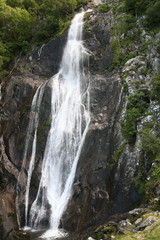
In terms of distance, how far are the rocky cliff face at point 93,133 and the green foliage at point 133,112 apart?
38 cm

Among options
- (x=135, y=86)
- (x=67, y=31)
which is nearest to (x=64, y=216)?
(x=135, y=86)

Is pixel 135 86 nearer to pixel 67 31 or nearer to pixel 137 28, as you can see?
pixel 137 28

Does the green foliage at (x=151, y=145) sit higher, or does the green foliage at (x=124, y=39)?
the green foliage at (x=124, y=39)

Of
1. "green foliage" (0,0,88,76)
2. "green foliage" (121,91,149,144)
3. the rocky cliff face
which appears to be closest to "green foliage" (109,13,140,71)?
the rocky cliff face

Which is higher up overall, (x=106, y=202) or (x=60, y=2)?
(x=60, y=2)

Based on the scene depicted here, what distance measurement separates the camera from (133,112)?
14.0 metres

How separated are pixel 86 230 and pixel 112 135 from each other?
18.3 ft

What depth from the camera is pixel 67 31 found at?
23.7 metres

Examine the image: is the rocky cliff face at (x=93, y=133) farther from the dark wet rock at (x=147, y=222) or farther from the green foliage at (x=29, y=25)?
the dark wet rock at (x=147, y=222)

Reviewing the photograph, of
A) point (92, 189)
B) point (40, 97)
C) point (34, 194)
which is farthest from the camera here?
point (40, 97)

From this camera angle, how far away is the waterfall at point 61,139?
14.6 m

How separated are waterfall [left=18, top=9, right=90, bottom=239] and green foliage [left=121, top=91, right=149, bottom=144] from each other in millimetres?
3393

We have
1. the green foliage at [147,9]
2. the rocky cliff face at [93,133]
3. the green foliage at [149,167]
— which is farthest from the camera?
the green foliage at [147,9]

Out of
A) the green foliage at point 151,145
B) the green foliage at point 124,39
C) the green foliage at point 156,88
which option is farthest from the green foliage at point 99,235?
the green foliage at point 124,39
